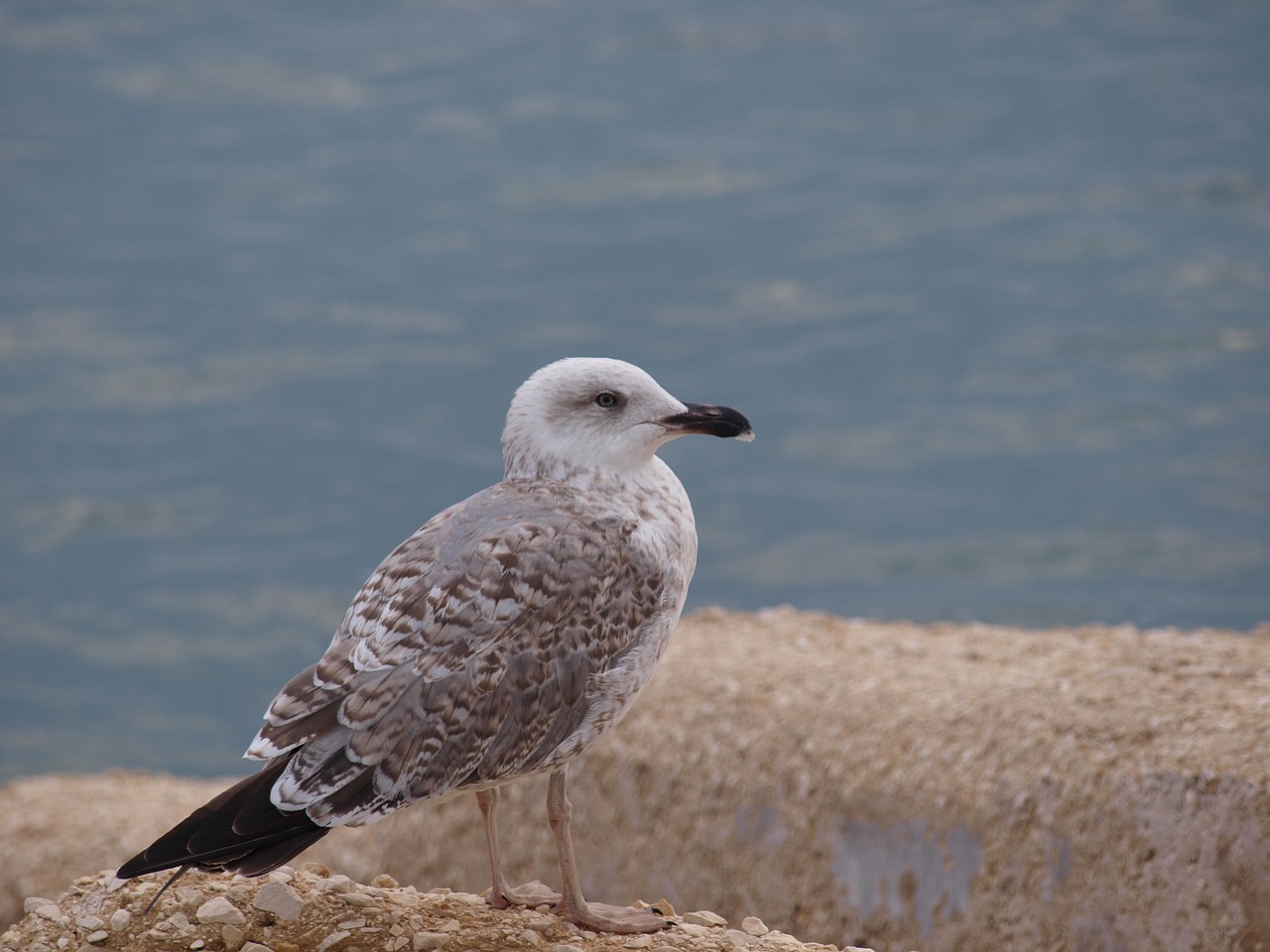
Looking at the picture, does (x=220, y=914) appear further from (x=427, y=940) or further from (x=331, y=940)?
(x=427, y=940)

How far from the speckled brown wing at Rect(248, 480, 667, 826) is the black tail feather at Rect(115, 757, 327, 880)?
0.14 feet

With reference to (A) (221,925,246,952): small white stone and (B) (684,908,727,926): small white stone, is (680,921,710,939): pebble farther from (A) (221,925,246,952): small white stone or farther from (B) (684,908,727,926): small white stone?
(A) (221,925,246,952): small white stone

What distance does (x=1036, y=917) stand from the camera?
18.3ft

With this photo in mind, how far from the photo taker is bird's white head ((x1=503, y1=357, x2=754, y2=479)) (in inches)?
169

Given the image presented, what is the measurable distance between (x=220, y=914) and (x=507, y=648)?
46.2 inches

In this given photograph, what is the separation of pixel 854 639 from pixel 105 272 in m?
15.4

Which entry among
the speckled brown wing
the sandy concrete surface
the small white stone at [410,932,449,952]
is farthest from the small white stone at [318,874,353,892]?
the sandy concrete surface

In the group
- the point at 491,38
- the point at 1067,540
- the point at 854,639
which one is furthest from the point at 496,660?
the point at 491,38

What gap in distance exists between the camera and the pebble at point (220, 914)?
4258mm

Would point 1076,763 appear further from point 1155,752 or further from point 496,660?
point 496,660

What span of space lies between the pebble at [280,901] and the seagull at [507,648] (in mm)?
451

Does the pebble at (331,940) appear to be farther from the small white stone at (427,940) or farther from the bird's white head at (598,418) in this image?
the bird's white head at (598,418)

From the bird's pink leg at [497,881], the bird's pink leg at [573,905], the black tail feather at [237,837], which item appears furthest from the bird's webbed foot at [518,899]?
the black tail feather at [237,837]

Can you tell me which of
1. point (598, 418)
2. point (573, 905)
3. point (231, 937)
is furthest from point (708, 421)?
point (231, 937)
